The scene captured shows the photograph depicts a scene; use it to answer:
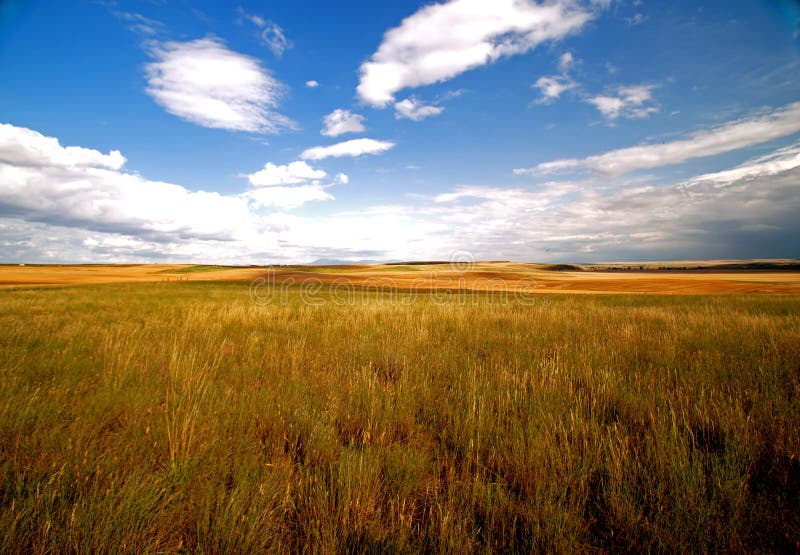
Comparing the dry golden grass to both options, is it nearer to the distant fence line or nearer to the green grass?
the distant fence line

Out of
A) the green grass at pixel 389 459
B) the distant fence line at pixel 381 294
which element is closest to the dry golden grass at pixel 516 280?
the distant fence line at pixel 381 294

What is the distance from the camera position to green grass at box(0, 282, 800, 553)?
6.60 feet

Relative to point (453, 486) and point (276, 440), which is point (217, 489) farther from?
point (453, 486)

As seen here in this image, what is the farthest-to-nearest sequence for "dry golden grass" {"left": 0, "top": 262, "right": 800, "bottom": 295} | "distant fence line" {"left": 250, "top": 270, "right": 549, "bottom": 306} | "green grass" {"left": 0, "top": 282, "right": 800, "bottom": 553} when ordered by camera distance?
"dry golden grass" {"left": 0, "top": 262, "right": 800, "bottom": 295}, "distant fence line" {"left": 250, "top": 270, "right": 549, "bottom": 306}, "green grass" {"left": 0, "top": 282, "right": 800, "bottom": 553}

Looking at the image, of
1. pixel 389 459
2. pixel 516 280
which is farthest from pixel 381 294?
pixel 516 280

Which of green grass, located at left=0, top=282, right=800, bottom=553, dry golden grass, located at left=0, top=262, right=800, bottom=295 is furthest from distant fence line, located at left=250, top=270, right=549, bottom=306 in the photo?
green grass, located at left=0, top=282, right=800, bottom=553

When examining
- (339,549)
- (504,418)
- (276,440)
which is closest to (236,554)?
(339,549)

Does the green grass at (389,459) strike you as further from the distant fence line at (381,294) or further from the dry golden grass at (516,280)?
the dry golden grass at (516,280)

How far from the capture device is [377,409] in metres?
3.62

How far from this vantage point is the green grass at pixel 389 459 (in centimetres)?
201

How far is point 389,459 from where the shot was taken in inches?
109

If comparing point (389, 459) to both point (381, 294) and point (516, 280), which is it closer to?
point (381, 294)

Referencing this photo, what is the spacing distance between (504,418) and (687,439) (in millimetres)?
1595

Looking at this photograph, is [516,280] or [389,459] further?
[516,280]
